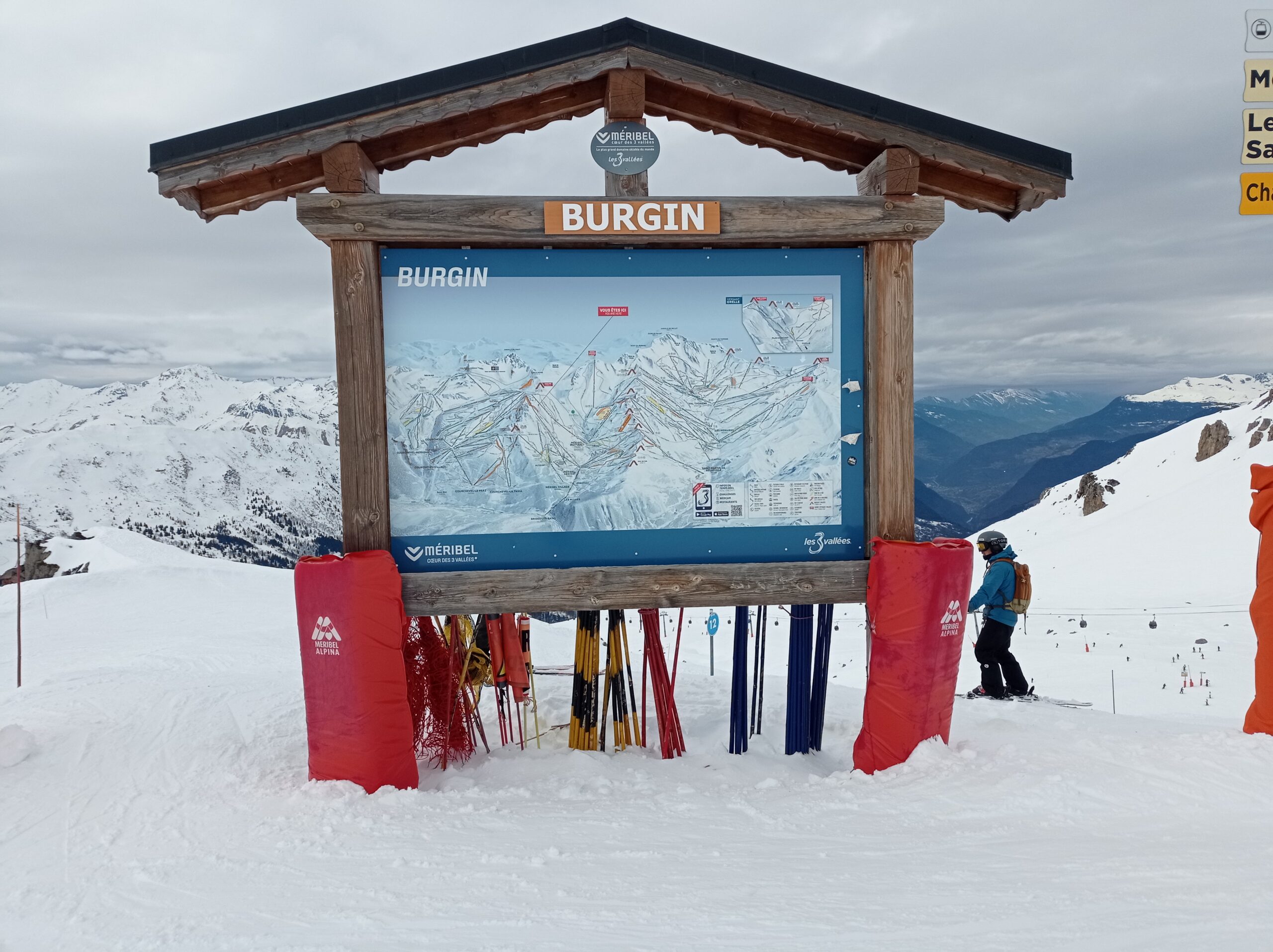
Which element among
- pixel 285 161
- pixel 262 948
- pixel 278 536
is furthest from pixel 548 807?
pixel 278 536

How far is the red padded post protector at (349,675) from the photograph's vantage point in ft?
15.8

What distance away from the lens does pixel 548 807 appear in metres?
4.60

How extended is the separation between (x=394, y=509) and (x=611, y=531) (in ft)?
4.50

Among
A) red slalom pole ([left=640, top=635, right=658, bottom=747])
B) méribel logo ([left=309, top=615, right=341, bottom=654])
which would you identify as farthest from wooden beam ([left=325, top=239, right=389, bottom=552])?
red slalom pole ([left=640, top=635, right=658, bottom=747])

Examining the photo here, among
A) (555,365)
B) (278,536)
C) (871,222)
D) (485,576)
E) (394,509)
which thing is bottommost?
(278,536)

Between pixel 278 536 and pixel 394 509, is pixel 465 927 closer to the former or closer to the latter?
pixel 394 509

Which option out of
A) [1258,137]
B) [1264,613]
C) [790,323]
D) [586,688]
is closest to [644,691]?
[586,688]

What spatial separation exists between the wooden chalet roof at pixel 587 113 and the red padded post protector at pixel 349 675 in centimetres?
253

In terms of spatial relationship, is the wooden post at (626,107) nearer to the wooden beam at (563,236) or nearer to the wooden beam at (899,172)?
the wooden beam at (563,236)

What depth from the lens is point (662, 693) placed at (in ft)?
18.6

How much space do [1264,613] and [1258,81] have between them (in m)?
4.54

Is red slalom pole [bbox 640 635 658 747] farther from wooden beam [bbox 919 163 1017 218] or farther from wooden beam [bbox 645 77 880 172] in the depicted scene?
wooden beam [bbox 919 163 1017 218]

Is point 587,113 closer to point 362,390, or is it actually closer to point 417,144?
point 417,144

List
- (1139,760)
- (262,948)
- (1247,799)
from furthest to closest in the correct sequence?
(1139,760)
(1247,799)
(262,948)
